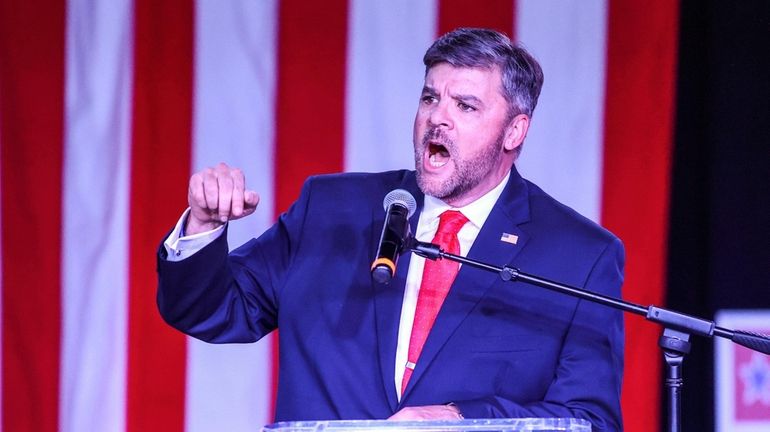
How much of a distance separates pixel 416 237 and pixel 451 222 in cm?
7

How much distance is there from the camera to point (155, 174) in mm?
2416

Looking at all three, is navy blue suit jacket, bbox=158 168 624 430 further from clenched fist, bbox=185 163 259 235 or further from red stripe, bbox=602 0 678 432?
red stripe, bbox=602 0 678 432

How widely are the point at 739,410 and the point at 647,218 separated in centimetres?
54

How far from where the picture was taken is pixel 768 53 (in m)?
2.42

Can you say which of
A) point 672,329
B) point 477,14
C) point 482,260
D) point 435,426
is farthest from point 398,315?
point 477,14

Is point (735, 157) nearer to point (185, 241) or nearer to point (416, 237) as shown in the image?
point (416, 237)

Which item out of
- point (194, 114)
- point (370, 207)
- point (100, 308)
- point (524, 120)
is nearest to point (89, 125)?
point (194, 114)

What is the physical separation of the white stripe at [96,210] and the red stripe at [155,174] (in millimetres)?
26

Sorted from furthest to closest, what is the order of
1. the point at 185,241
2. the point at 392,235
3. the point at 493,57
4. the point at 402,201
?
the point at 493,57 → the point at 185,241 → the point at 402,201 → the point at 392,235

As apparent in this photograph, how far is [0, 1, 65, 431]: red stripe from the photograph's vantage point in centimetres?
239

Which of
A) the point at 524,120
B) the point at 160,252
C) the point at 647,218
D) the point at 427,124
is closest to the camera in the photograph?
the point at 160,252

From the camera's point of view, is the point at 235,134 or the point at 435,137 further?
the point at 235,134

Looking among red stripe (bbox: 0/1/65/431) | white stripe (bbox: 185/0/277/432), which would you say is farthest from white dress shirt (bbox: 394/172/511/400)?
red stripe (bbox: 0/1/65/431)

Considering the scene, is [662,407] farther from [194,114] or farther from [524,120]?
[194,114]
